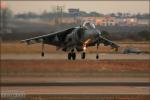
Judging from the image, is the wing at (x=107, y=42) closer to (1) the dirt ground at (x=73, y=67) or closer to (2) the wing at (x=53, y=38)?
(1) the dirt ground at (x=73, y=67)

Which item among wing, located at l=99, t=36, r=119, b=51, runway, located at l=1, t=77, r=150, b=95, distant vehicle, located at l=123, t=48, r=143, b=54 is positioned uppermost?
wing, located at l=99, t=36, r=119, b=51

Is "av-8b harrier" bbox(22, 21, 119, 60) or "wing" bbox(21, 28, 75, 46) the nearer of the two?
"av-8b harrier" bbox(22, 21, 119, 60)

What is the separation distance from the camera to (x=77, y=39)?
41.2 metres

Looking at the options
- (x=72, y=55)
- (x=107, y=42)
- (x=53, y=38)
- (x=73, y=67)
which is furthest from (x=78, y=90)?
(x=53, y=38)

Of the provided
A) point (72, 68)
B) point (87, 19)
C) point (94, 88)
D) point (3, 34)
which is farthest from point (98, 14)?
point (3, 34)

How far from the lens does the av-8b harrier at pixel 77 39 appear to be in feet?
128

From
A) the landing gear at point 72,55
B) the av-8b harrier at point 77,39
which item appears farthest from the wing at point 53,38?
the landing gear at point 72,55

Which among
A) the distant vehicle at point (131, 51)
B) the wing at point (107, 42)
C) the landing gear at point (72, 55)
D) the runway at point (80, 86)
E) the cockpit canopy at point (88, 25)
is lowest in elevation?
the distant vehicle at point (131, 51)

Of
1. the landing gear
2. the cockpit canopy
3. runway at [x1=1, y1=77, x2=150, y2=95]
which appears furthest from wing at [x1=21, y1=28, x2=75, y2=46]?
runway at [x1=1, y1=77, x2=150, y2=95]

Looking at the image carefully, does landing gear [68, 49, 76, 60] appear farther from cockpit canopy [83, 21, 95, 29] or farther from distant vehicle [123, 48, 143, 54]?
distant vehicle [123, 48, 143, 54]

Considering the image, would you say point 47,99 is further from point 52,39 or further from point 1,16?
point 1,16

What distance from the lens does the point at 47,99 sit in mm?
22141

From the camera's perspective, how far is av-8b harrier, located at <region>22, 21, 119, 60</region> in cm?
3912

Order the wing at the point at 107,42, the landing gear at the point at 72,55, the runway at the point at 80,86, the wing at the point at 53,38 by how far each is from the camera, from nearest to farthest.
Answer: the runway at the point at 80,86, the wing at the point at 107,42, the wing at the point at 53,38, the landing gear at the point at 72,55
